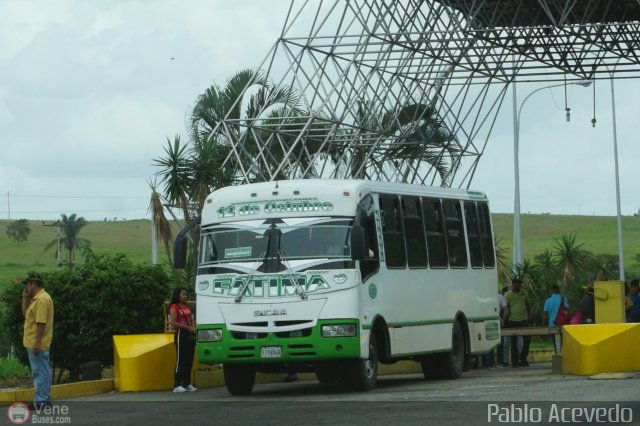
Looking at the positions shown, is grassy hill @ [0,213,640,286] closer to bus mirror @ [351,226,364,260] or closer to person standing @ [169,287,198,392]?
person standing @ [169,287,198,392]

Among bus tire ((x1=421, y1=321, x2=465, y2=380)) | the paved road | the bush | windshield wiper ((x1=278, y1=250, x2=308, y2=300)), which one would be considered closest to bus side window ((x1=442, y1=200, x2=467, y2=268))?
bus tire ((x1=421, y1=321, x2=465, y2=380))

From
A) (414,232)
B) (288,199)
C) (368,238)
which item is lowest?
(368,238)

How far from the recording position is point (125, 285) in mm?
24156

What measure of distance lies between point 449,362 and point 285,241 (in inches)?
167

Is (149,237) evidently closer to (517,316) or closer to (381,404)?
(517,316)

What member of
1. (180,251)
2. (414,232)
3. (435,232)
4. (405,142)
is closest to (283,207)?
(180,251)

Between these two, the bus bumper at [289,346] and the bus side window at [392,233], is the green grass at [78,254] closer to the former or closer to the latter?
the bus side window at [392,233]

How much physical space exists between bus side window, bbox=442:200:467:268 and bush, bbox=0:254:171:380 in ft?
15.6

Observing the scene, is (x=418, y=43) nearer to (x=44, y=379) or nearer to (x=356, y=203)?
(x=356, y=203)

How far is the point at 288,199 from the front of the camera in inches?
813

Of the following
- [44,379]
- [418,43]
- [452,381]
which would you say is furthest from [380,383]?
[418,43]

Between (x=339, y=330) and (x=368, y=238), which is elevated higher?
(x=368, y=238)

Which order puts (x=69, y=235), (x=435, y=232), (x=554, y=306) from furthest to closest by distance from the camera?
(x=69, y=235)
(x=554, y=306)
(x=435, y=232)

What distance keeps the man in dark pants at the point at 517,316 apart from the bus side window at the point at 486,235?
14.3 ft
